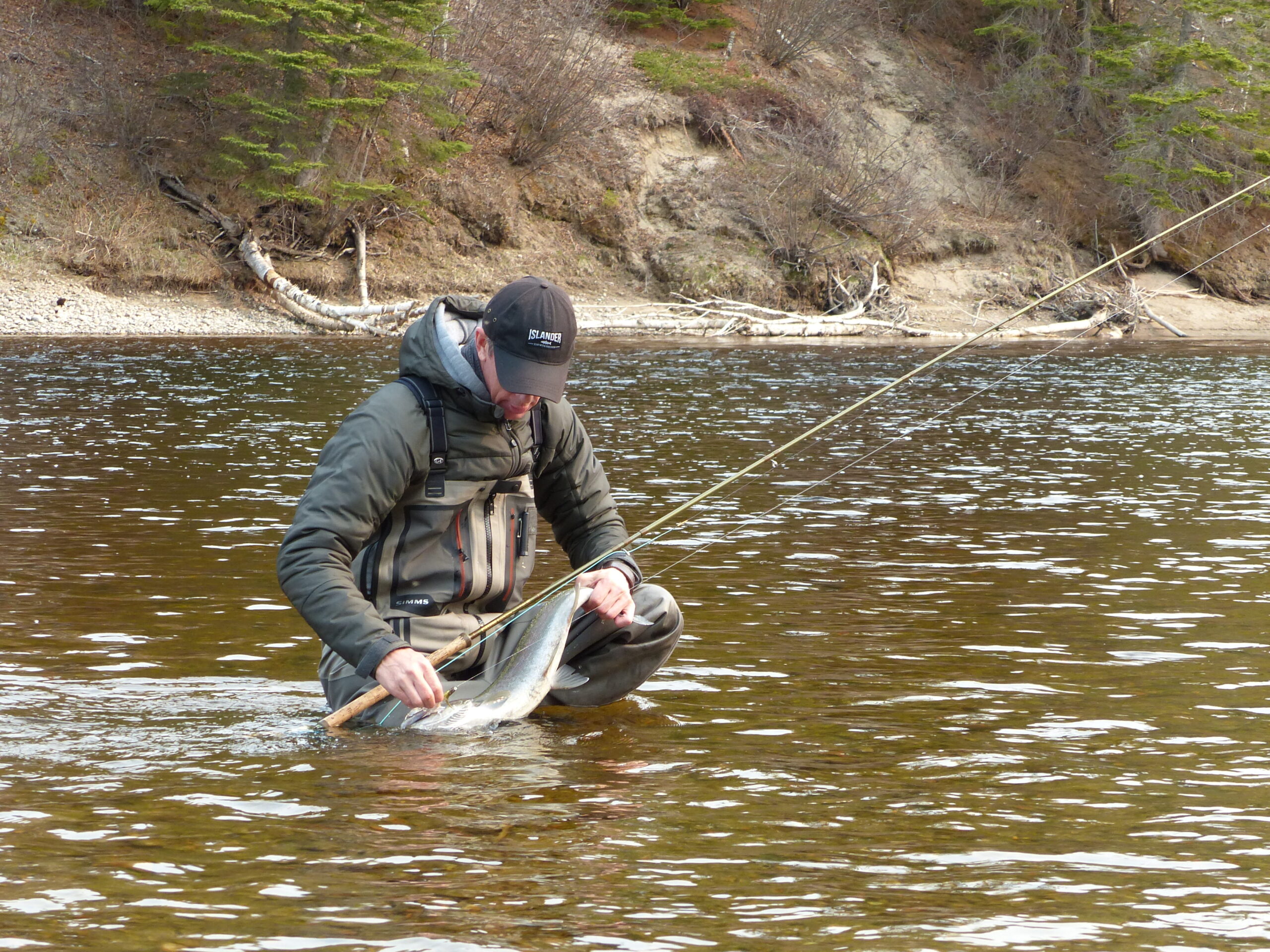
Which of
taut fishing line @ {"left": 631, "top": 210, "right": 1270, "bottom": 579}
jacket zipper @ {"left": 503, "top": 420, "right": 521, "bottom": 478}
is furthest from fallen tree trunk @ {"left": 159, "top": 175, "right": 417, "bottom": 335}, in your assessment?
jacket zipper @ {"left": 503, "top": 420, "right": 521, "bottom": 478}

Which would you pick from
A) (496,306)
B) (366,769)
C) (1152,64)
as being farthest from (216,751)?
(1152,64)

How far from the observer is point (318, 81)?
99.8 ft

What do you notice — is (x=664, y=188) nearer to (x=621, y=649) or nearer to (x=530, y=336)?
(x=621, y=649)

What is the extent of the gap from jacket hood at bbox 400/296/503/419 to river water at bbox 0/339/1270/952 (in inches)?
42.8

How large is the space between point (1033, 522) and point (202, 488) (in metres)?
5.62

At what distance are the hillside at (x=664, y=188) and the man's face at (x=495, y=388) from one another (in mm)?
25326

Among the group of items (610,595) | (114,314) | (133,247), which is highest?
(133,247)

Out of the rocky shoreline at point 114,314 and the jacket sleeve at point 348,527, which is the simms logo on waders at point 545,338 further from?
the rocky shoreline at point 114,314

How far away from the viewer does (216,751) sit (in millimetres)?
4637

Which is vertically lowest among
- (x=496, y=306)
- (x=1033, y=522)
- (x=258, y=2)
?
(x=1033, y=522)

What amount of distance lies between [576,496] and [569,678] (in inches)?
24.5

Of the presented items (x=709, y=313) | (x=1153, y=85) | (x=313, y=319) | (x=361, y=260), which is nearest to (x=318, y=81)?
(x=361, y=260)

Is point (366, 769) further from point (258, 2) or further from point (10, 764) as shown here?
point (258, 2)

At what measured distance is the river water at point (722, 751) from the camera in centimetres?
334
